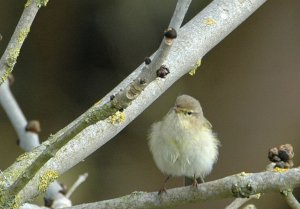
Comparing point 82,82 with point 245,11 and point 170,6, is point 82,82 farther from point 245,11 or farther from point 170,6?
point 245,11

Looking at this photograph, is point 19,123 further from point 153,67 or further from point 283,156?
Result: point 153,67

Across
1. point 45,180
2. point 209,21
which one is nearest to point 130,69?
point 209,21

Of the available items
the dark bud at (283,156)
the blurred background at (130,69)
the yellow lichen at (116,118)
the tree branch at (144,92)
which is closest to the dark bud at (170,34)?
the tree branch at (144,92)

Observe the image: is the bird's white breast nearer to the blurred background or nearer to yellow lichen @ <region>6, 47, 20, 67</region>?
yellow lichen @ <region>6, 47, 20, 67</region>

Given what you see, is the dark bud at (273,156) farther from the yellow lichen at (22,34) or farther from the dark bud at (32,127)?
the dark bud at (32,127)

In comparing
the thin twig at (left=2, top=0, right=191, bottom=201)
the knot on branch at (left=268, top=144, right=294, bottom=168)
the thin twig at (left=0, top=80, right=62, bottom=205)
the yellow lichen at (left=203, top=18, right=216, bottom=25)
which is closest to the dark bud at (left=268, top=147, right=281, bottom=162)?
the knot on branch at (left=268, top=144, right=294, bottom=168)

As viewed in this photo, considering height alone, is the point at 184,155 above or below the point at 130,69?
below

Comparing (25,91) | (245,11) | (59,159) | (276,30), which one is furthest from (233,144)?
(59,159)
